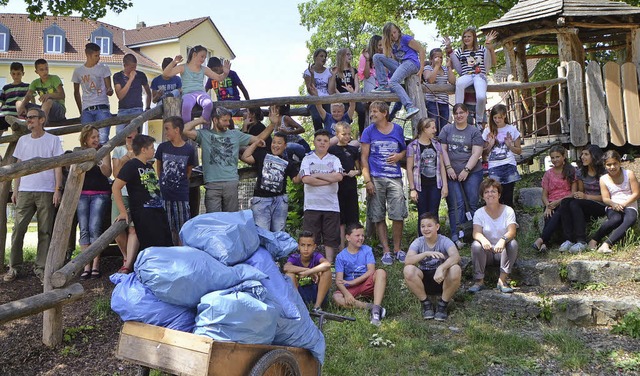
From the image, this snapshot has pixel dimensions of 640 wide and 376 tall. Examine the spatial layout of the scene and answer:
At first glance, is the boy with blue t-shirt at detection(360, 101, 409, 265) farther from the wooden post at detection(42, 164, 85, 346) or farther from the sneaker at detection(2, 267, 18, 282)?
the sneaker at detection(2, 267, 18, 282)

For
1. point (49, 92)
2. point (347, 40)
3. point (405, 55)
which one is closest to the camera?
point (405, 55)

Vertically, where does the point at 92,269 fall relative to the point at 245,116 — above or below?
below

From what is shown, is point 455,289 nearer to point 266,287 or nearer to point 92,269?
point 266,287

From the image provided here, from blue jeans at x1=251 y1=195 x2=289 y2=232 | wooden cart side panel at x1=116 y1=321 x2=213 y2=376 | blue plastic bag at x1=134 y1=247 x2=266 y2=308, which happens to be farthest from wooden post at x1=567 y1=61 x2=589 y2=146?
wooden cart side panel at x1=116 y1=321 x2=213 y2=376

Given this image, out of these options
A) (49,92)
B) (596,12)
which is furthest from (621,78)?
(49,92)

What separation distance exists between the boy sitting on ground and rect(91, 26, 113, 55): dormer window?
3230cm

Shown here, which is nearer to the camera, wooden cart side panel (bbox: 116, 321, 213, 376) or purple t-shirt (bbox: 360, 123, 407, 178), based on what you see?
wooden cart side panel (bbox: 116, 321, 213, 376)

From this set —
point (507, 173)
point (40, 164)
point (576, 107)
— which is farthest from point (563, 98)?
point (40, 164)

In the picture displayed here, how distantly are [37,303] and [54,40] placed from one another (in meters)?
32.9

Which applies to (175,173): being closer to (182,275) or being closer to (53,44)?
(182,275)

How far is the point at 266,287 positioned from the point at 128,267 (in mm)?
3574

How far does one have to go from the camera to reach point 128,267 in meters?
7.22

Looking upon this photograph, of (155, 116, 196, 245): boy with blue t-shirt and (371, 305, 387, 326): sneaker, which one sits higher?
(155, 116, 196, 245): boy with blue t-shirt

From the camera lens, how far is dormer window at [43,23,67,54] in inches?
1353
